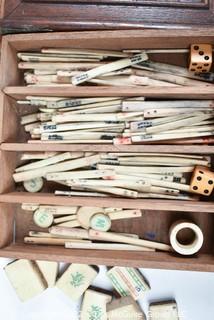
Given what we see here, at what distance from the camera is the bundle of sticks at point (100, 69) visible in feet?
3.15

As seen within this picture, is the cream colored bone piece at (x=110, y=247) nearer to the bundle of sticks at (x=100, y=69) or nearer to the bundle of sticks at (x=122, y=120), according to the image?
the bundle of sticks at (x=122, y=120)

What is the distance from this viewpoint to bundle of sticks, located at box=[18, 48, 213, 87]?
37.8 inches

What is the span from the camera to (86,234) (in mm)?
1015

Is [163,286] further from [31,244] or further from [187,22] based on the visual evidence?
[187,22]

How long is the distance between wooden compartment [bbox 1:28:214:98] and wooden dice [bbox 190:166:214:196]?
21 cm

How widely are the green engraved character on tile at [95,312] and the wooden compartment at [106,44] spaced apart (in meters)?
0.63

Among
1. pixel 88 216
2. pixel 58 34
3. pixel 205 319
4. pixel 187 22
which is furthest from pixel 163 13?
pixel 205 319

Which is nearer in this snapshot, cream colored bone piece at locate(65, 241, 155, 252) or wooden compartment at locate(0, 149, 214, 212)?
wooden compartment at locate(0, 149, 214, 212)

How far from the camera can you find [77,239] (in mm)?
1024

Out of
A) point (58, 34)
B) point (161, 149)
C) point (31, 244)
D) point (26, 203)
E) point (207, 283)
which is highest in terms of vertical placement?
point (58, 34)

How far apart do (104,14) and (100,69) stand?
143 mm

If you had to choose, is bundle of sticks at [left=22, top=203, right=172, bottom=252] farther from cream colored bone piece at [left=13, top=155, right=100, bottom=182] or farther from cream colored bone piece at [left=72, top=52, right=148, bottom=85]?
cream colored bone piece at [left=72, top=52, right=148, bottom=85]

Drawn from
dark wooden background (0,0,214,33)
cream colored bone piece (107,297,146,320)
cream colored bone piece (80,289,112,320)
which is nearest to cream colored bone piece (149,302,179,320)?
cream colored bone piece (107,297,146,320)

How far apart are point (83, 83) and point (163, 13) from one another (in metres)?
0.29
